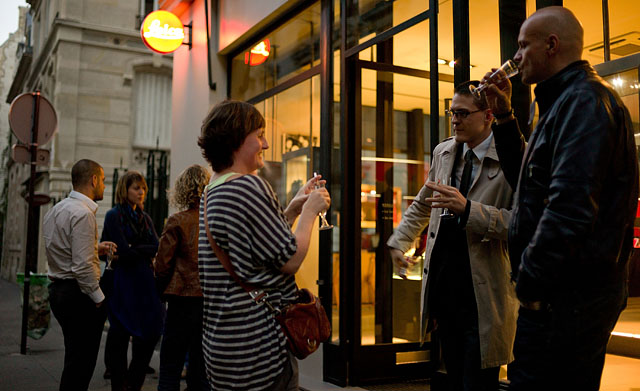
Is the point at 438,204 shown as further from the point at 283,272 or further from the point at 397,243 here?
the point at 283,272

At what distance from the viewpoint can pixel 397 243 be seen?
3.25 m

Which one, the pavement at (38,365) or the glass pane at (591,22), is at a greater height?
the glass pane at (591,22)

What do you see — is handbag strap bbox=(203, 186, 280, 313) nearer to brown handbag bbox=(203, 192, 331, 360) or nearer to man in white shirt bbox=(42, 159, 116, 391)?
brown handbag bbox=(203, 192, 331, 360)

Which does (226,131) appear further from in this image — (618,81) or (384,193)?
(384,193)

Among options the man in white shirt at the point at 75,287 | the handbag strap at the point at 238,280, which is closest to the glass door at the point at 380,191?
the man in white shirt at the point at 75,287

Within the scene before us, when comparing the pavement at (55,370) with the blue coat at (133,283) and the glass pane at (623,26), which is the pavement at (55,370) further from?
the glass pane at (623,26)

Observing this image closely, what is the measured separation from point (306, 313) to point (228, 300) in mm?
300

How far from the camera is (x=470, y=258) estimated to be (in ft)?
9.41

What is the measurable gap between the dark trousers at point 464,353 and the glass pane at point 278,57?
385 cm

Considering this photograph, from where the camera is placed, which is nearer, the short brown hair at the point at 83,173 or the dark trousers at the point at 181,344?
the dark trousers at the point at 181,344

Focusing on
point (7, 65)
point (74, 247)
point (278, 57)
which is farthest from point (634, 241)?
point (7, 65)

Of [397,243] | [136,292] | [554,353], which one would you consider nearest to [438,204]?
[397,243]

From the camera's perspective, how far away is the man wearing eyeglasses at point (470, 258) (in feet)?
9.12

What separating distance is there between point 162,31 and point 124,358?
5.15 meters
